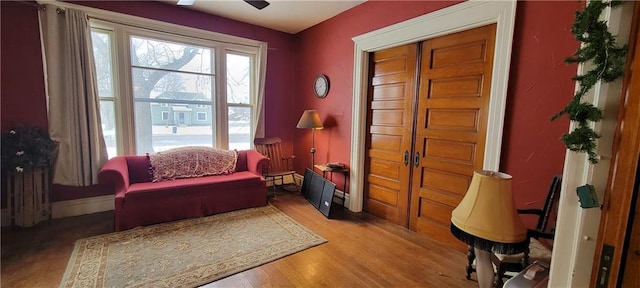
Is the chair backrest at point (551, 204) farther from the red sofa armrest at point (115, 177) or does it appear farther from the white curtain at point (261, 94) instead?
the red sofa armrest at point (115, 177)

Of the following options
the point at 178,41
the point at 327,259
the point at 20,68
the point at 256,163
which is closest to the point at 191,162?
the point at 256,163

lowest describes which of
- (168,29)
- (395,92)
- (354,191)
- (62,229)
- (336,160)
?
(62,229)

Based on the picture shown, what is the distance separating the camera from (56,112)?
2836mm

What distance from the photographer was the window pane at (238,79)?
13.1ft

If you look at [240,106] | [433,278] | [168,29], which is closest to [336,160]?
[240,106]

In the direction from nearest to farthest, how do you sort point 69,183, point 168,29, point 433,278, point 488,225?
point 488,225, point 433,278, point 69,183, point 168,29

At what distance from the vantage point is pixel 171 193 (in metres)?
2.95

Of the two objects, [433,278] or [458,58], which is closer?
[433,278]

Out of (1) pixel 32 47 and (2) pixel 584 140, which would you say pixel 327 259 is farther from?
(1) pixel 32 47

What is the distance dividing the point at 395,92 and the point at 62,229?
12.4ft

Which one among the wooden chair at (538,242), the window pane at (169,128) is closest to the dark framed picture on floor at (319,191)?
the window pane at (169,128)

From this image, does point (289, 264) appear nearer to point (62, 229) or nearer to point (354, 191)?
point (354, 191)

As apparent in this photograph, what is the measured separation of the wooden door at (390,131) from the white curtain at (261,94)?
5.75ft

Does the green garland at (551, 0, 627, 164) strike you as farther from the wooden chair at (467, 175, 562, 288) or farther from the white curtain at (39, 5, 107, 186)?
the white curtain at (39, 5, 107, 186)
